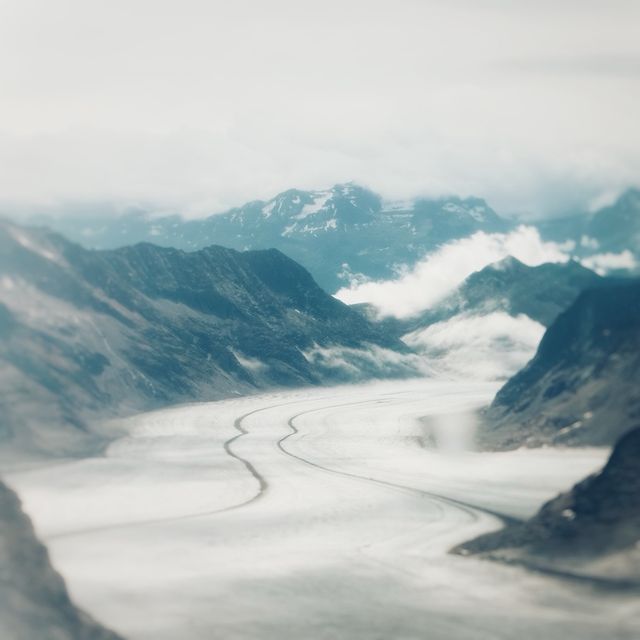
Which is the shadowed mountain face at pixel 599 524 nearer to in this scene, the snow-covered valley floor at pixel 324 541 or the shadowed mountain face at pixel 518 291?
the snow-covered valley floor at pixel 324 541

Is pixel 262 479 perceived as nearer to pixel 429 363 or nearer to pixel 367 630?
pixel 429 363

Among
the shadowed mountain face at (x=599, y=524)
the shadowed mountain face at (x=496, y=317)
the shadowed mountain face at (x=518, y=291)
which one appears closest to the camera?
the shadowed mountain face at (x=599, y=524)

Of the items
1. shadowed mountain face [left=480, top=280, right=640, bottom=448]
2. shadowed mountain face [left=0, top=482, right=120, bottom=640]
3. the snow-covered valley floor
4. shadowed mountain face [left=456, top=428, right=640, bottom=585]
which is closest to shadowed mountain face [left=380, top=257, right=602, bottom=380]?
shadowed mountain face [left=480, top=280, right=640, bottom=448]

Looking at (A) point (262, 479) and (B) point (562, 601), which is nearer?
(B) point (562, 601)

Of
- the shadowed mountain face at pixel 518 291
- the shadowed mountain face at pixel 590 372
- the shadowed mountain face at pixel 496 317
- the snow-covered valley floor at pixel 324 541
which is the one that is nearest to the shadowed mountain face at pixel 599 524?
the snow-covered valley floor at pixel 324 541

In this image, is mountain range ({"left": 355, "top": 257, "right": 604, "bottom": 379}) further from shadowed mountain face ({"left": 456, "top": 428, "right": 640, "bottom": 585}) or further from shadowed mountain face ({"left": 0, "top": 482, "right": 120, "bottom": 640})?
shadowed mountain face ({"left": 0, "top": 482, "right": 120, "bottom": 640})

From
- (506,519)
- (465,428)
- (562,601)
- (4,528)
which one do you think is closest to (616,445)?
(562,601)
